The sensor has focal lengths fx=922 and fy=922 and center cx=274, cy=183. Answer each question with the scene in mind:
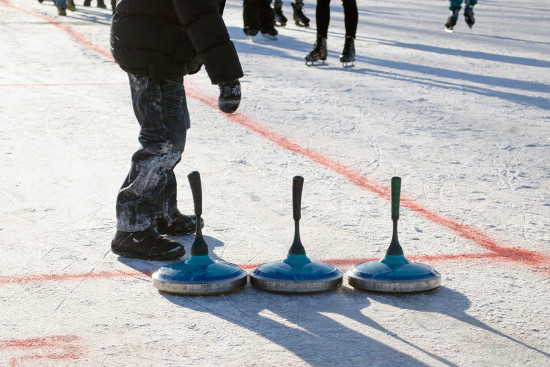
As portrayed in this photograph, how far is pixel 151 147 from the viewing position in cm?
386

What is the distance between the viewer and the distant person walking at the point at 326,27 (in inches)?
361

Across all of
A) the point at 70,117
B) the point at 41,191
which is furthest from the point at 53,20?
the point at 41,191

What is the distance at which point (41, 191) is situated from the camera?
16.3 feet

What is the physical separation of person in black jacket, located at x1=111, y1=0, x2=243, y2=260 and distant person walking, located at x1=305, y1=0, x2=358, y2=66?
17.9 feet

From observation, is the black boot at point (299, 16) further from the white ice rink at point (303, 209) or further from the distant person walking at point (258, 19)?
the white ice rink at point (303, 209)

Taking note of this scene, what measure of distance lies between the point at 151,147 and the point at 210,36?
23.3 inches

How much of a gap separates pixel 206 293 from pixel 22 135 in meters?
3.36

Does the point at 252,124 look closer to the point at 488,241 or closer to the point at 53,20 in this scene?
the point at 488,241

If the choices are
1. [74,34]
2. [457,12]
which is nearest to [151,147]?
[74,34]

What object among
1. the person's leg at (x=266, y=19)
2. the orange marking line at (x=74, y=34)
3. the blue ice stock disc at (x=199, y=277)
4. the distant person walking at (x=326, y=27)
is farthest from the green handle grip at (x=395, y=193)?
the person's leg at (x=266, y=19)

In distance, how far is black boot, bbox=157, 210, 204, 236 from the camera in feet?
13.9

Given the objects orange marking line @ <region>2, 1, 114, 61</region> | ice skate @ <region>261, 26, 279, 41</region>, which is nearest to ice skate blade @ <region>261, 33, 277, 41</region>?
ice skate @ <region>261, 26, 279, 41</region>

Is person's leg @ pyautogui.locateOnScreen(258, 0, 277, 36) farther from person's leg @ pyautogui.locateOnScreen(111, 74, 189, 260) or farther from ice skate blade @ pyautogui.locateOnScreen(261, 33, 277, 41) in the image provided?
person's leg @ pyautogui.locateOnScreen(111, 74, 189, 260)

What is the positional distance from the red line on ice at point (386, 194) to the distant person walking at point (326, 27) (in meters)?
1.74
